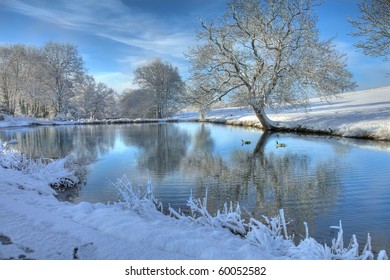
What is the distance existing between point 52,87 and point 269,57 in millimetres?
30504

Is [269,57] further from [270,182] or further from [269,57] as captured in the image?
[270,182]

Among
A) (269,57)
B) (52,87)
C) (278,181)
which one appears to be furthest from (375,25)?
(52,87)

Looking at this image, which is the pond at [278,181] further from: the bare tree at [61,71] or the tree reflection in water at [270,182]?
the bare tree at [61,71]

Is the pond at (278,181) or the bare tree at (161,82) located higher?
the bare tree at (161,82)

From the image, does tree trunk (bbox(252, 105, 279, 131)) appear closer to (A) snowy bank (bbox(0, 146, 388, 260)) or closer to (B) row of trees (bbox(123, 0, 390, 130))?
(B) row of trees (bbox(123, 0, 390, 130))

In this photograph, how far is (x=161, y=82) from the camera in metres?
42.5

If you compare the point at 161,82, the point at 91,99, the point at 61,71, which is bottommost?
the point at 91,99

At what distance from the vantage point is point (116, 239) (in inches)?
127

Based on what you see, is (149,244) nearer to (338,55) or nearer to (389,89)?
(338,55)

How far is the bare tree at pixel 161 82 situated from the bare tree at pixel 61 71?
26.9ft

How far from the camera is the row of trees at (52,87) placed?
3170cm

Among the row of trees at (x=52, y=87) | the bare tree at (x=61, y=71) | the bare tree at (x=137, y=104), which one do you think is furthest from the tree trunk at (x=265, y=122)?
the bare tree at (x=61, y=71)
